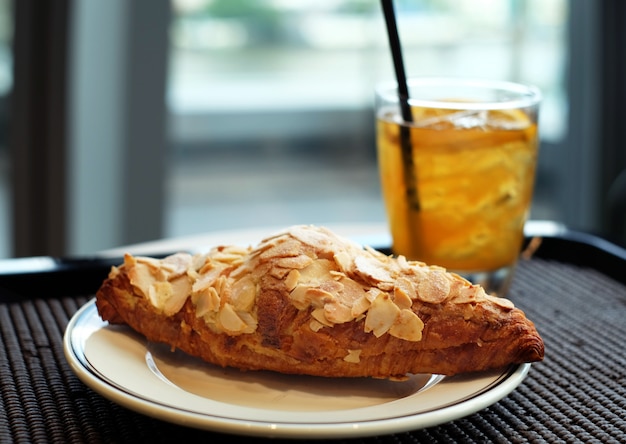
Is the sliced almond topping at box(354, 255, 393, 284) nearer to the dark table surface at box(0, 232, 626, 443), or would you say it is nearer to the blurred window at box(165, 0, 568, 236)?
the dark table surface at box(0, 232, 626, 443)

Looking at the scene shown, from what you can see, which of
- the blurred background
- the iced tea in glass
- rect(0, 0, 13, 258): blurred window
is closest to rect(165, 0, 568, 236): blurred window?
the blurred background

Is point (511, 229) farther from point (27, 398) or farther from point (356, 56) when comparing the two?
point (356, 56)

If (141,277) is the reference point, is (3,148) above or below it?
below

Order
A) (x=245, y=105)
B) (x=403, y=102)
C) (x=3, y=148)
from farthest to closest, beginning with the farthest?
(x=245, y=105)
(x=3, y=148)
(x=403, y=102)

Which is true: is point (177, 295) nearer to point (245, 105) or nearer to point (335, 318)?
point (335, 318)

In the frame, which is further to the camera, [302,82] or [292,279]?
[302,82]

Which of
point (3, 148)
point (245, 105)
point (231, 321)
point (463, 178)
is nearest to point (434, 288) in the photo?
point (231, 321)

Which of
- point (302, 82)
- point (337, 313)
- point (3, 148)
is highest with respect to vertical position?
point (302, 82)

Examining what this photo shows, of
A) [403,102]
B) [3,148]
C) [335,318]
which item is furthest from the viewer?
[3,148]
